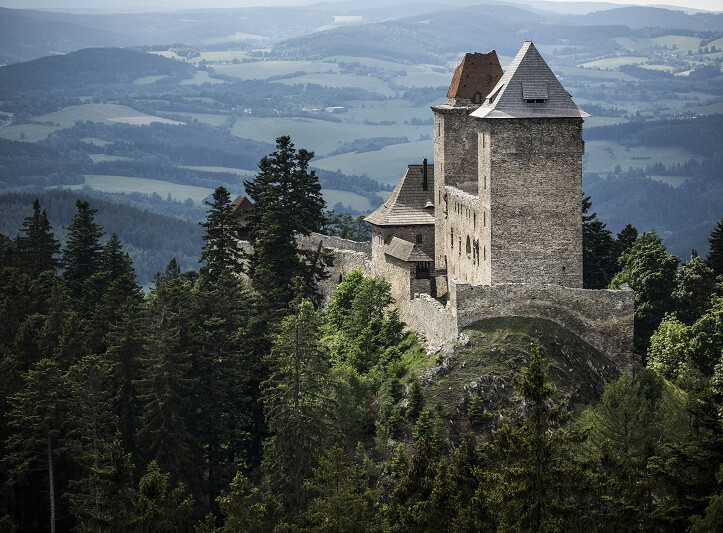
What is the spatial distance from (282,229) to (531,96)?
19286 millimetres

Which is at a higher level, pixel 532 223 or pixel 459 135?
pixel 459 135

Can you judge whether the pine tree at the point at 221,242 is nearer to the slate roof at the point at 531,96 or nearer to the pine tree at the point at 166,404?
the pine tree at the point at 166,404

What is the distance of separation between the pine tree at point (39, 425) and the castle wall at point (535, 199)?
18.1 meters

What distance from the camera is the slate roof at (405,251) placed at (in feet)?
199

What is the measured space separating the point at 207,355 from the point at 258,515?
1712cm

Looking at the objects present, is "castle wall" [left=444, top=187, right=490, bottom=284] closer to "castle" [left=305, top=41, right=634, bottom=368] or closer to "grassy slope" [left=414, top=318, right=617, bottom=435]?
"castle" [left=305, top=41, right=634, bottom=368]

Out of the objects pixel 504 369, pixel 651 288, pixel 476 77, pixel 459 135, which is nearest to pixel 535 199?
pixel 504 369

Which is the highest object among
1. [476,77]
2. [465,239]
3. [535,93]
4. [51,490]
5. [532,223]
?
[476,77]

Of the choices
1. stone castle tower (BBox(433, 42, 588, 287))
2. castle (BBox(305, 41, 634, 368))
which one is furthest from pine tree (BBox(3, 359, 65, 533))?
stone castle tower (BBox(433, 42, 588, 287))

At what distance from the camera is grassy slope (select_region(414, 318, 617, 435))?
1965 inches

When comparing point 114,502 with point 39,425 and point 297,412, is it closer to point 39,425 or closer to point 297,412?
point 297,412

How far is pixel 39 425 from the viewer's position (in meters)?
52.0

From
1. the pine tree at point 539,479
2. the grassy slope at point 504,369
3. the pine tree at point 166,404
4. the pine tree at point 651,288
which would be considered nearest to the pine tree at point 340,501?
the pine tree at point 539,479

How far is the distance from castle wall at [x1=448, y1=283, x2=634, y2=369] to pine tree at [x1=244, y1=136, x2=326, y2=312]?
13839 mm
